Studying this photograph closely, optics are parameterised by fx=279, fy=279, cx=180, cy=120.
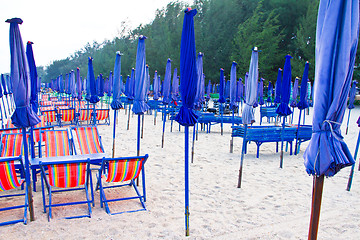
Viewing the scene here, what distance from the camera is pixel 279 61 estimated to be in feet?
113

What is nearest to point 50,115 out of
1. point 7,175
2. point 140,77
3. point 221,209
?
point 140,77

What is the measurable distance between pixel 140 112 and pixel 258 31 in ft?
113

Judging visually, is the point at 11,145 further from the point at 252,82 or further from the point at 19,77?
the point at 252,82

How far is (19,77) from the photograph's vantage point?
136 inches

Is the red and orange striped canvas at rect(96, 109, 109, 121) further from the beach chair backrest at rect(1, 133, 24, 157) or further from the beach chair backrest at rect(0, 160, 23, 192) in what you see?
the beach chair backrest at rect(0, 160, 23, 192)

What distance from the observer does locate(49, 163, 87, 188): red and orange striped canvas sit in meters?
3.67

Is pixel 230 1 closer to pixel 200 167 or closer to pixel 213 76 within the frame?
pixel 213 76

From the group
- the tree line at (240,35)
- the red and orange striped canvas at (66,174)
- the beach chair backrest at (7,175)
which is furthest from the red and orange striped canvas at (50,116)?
the tree line at (240,35)

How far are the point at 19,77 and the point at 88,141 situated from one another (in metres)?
2.28

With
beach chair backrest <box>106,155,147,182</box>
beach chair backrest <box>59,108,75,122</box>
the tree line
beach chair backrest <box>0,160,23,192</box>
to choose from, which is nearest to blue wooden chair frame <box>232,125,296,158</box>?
beach chair backrest <box>106,155,147,182</box>

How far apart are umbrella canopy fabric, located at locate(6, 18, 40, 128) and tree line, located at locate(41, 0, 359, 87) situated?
28.5 meters

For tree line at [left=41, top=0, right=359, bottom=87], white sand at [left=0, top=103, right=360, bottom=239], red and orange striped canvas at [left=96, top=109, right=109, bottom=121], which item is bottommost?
white sand at [left=0, top=103, right=360, bottom=239]

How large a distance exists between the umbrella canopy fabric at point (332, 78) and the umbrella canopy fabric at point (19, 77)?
3.31 m

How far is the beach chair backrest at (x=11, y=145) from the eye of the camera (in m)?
5.18
